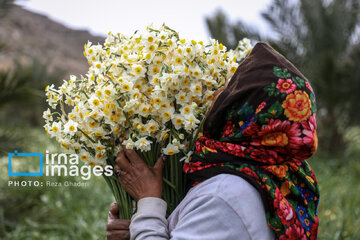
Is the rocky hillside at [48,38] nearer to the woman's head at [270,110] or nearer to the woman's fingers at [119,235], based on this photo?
the woman's fingers at [119,235]

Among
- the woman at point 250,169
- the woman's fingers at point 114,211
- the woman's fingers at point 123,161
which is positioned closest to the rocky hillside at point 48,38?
the woman's fingers at point 114,211

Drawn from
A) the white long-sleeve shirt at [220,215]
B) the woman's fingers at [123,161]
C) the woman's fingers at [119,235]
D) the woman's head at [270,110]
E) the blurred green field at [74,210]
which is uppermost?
the woman's head at [270,110]

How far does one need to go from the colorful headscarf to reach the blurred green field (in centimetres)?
198

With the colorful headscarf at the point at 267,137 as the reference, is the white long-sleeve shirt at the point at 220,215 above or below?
below

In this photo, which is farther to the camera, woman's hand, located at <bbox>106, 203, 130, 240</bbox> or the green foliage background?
the green foliage background

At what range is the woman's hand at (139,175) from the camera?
4.48 feet

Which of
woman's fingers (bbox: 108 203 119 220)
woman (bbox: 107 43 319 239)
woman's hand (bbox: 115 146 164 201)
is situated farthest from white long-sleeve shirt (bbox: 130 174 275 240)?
woman's fingers (bbox: 108 203 119 220)

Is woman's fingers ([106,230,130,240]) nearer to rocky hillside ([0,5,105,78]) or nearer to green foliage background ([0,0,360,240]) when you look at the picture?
green foliage background ([0,0,360,240])

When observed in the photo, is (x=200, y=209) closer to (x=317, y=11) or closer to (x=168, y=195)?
(x=168, y=195)

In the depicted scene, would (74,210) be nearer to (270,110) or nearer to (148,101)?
(148,101)

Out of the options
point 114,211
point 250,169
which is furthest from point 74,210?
point 250,169

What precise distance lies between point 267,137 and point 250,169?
0.13m

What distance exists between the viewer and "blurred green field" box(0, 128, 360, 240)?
3414mm

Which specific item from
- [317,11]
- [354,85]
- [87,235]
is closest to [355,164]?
[354,85]
